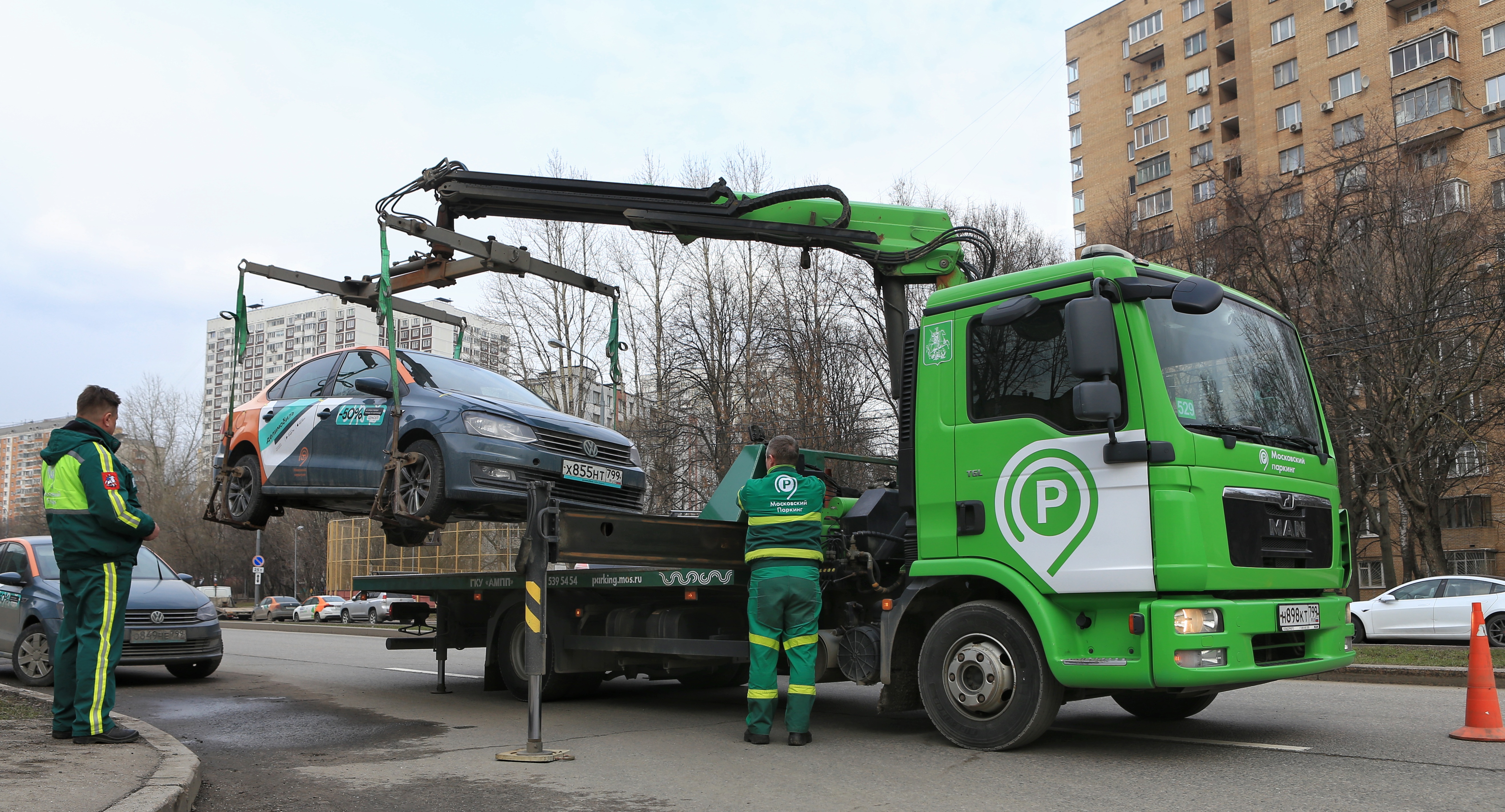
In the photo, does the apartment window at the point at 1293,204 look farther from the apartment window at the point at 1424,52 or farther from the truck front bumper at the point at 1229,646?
the truck front bumper at the point at 1229,646

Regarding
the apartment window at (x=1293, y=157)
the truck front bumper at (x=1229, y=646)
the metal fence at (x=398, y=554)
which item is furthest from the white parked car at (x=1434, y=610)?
the apartment window at (x=1293, y=157)

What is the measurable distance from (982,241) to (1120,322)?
2.30 metres

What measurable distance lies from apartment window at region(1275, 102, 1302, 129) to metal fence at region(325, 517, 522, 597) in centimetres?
3893

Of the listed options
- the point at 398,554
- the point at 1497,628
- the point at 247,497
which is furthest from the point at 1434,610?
the point at 398,554

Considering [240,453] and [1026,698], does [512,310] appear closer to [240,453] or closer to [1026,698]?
[240,453]

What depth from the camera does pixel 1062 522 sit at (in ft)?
19.3

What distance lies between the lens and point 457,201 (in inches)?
324

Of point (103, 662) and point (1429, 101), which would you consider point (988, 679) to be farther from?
point (1429, 101)

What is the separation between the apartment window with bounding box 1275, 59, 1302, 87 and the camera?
160 feet

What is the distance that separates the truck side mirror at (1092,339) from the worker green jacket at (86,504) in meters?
5.20

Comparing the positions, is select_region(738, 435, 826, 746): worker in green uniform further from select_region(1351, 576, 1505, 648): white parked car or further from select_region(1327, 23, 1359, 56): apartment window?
select_region(1327, 23, 1359, 56): apartment window

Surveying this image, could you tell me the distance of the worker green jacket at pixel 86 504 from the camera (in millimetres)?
6086

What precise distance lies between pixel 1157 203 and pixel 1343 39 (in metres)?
11.2

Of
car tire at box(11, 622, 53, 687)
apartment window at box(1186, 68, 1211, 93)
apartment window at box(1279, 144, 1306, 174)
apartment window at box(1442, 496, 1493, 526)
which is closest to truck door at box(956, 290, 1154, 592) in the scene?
car tire at box(11, 622, 53, 687)
